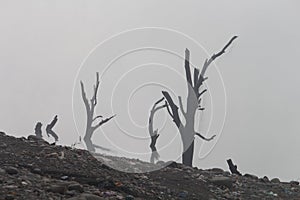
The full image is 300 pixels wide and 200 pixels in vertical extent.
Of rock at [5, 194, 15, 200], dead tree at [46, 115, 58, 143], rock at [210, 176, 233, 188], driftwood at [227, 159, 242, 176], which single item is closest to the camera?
rock at [5, 194, 15, 200]

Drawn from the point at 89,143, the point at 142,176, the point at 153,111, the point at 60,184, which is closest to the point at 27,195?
the point at 60,184

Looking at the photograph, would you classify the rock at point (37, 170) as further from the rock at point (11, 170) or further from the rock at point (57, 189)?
the rock at point (57, 189)

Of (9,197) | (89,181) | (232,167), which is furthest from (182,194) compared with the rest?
(232,167)

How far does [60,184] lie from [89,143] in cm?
1610

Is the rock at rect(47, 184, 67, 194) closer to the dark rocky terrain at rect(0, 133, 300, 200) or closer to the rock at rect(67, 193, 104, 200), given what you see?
the dark rocky terrain at rect(0, 133, 300, 200)

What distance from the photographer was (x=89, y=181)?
6586 mm

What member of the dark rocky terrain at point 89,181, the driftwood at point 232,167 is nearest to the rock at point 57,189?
the dark rocky terrain at point 89,181

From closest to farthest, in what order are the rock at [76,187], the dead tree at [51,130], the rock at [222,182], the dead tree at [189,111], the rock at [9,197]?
1. the rock at [9,197]
2. the rock at [76,187]
3. the rock at [222,182]
4. the dead tree at [189,111]
5. the dead tree at [51,130]

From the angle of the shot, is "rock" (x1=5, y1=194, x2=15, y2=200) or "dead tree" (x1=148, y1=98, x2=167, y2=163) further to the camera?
"dead tree" (x1=148, y1=98, x2=167, y2=163)

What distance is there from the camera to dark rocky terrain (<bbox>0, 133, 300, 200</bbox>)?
228 inches

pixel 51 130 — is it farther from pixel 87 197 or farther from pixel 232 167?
pixel 87 197

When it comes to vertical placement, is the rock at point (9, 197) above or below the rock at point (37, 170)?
below

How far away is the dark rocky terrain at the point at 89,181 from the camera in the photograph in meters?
5.80

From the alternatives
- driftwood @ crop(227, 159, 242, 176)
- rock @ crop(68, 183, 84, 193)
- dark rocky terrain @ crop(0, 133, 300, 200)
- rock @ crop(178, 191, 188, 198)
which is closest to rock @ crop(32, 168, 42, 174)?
dark rocky terrain @ crop(0, 133, 300, 200)
